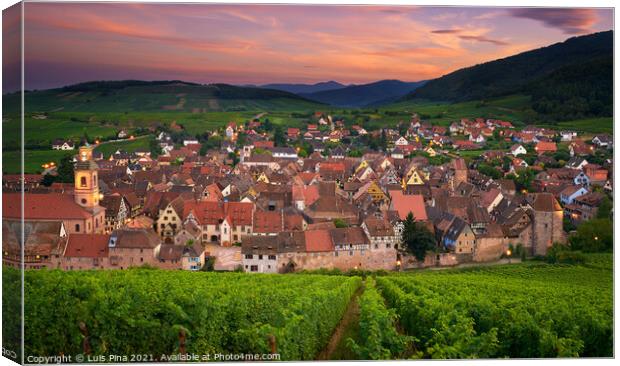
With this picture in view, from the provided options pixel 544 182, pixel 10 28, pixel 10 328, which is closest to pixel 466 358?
pixel 10 328

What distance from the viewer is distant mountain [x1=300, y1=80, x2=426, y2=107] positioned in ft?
51.7

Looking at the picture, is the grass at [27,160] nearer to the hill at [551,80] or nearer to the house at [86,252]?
the house at [86,252]

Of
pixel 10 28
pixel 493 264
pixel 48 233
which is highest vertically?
pixel 10 28

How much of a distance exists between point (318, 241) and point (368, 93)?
4.23 m

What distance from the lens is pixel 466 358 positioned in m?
8.05

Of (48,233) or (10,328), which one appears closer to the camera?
(10,328)

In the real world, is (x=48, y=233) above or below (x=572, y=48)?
below

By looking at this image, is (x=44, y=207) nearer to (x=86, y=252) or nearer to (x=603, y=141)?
(x=86, y=252)

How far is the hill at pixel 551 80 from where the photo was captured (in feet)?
37.6

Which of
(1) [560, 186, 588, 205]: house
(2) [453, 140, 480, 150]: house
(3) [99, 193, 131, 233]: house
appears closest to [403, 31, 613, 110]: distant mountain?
(1) [560, 186, 588, 205]: house

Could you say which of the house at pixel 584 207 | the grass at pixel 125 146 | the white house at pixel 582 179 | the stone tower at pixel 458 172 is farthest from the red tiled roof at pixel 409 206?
the grass at pixel 125 146

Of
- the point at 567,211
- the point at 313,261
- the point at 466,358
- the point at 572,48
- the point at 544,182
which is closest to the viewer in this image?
the point at 466,358

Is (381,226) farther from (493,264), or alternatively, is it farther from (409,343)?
(409,343)

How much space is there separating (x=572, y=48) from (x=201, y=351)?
877 centimetres
